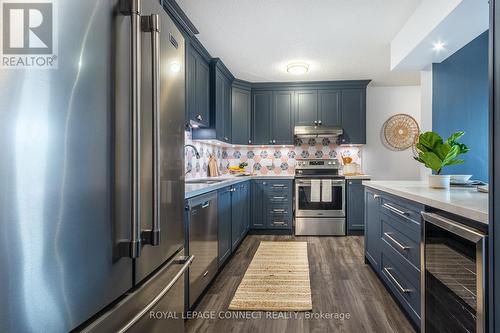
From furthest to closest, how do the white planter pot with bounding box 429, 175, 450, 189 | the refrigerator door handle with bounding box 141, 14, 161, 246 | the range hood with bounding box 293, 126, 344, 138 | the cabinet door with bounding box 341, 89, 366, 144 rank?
the cabinet door with bounding box 341, 89, 366, 144
the range hood with bounding box 293, 126, 344, 138
the white planter pot with bounding box 429, 175, 450, 189
the refrigerator door handle with bounding box 141, 14, 161, 246

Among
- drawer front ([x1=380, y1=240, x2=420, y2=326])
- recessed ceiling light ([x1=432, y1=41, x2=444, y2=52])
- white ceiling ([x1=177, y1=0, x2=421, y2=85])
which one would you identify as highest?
white ceiling ([x1=177, y1=0, x2=421, y2=85])

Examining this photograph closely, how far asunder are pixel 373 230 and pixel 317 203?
→ 1.73 m

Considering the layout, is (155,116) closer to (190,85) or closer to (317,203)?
(190,85)

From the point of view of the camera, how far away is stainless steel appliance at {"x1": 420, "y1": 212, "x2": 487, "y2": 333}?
1110mm

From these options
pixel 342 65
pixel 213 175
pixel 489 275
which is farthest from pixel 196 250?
pixel 342 65

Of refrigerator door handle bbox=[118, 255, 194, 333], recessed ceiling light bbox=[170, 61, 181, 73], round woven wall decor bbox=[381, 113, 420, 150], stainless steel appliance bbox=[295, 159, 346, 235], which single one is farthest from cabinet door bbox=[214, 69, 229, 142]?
round woven wall decor bbox=[381, 113, 420, 150]

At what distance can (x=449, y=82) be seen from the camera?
292 centimetres

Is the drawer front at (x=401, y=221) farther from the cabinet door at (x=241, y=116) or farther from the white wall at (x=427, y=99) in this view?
the cabinet door at (x=241, y=116)

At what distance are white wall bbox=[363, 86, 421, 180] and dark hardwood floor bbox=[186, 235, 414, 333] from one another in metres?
2.15

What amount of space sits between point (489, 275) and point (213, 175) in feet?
12.0

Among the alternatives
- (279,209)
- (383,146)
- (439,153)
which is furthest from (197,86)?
(383,146)

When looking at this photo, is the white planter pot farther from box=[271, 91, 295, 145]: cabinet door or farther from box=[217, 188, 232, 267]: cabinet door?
box=[271, 91, 295, 145]: cabinet door

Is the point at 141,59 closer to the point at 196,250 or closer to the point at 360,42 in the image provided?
the point at 196,250

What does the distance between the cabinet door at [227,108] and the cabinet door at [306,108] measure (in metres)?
1.18
